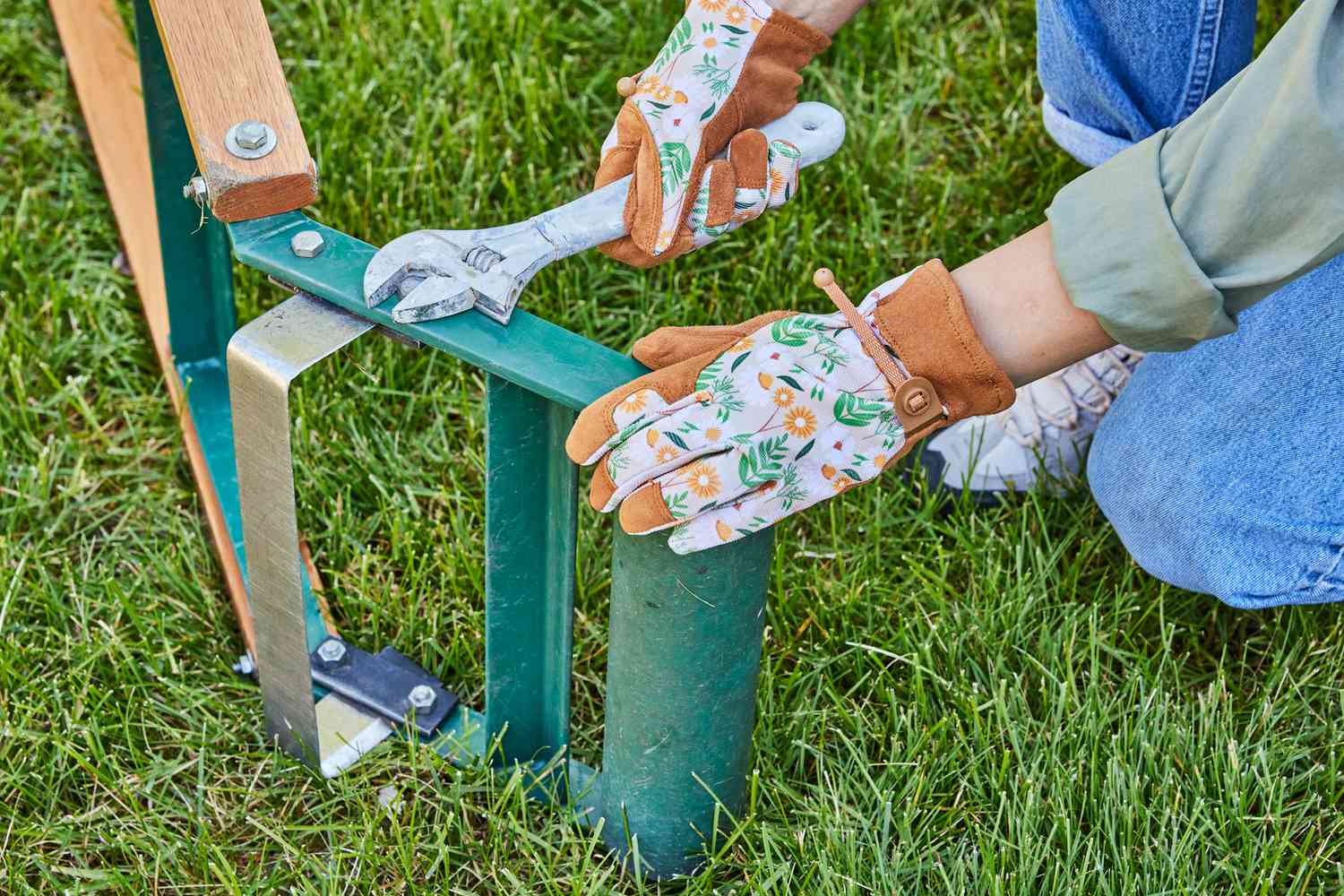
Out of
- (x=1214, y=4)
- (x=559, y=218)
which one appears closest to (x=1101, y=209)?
(x=559, y=218)

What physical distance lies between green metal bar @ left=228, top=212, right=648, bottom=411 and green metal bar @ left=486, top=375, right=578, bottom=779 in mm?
56

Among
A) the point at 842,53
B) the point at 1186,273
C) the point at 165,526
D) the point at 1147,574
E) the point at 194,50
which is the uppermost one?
the point at 194,50

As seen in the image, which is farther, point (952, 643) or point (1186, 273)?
point (952, 643)

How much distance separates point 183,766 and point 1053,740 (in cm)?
97

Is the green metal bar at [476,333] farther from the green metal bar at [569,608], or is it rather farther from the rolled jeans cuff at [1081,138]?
the rolled jeans cuff at [1081,138]

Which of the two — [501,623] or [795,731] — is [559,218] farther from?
[795,731]

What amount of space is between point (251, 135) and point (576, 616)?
2.49ft

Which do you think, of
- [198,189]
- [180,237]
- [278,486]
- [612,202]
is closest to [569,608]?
[278,486]

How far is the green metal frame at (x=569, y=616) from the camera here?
118 cm

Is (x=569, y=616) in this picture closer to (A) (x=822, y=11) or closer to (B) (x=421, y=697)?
(B) (x=421, y=697)

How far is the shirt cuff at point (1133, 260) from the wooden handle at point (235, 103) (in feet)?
2.16

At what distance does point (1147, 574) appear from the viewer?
5.75 feet

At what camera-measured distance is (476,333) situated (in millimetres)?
1183

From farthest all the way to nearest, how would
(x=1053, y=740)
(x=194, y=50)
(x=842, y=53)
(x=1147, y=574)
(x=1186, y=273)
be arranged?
1. (x=842, y=53)
2. (x=1147, y=574)
3. (x=1053, y=740)
4. (x=194, y=50)
5. (x=1186, y=273)
